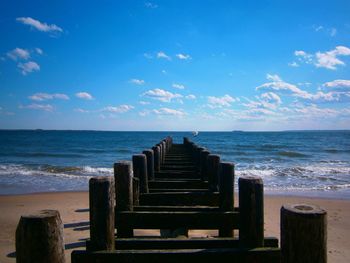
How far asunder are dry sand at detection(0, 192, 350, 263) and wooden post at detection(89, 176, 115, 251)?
4943 millimetres

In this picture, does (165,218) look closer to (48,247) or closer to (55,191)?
(48,247)

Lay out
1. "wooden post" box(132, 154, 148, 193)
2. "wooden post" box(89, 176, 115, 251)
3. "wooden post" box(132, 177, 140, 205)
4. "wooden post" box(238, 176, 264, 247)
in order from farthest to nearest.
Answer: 1. "wooden post" box(132, 154, 148, 193)
2. "wooden post" box(132, 177, 140, 205)
3. "wooden post" box(238, 176, 264, 247)
4. "wooden post" box(89, 176, 115, 251)

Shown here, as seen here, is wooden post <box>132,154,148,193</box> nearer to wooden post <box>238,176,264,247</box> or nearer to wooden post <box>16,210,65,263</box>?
wooden post <box>238,176,264,247</box>

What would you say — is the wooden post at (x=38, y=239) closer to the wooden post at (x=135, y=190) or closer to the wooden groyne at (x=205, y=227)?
the wooden groyne at (x=205, y=227)

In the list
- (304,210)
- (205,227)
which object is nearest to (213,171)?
(205,227)

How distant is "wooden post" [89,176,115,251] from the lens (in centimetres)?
313

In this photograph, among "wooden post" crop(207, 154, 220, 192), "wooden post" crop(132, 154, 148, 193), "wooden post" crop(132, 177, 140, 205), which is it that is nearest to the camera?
"wooden post" crop(132, 177, 140, 205)

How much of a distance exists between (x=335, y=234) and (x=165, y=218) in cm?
730

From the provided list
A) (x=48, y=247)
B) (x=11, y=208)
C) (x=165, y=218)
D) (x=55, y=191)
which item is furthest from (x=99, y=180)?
(x=55, y=191)

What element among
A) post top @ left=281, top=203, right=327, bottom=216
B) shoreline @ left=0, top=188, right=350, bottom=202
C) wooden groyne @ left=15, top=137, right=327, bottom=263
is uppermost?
post top @ left=281, top=203, right=327, bottom=216

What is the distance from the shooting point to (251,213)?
336 centimetres

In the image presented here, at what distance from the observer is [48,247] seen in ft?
7.41

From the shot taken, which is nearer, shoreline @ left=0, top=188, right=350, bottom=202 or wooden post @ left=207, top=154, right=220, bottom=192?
wooden post @ left=207, top=154, right=220, bottom=192

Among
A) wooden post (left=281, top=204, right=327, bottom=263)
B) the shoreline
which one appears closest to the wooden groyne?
wooden post (left=281, top=204, right=327, bottom=263)
